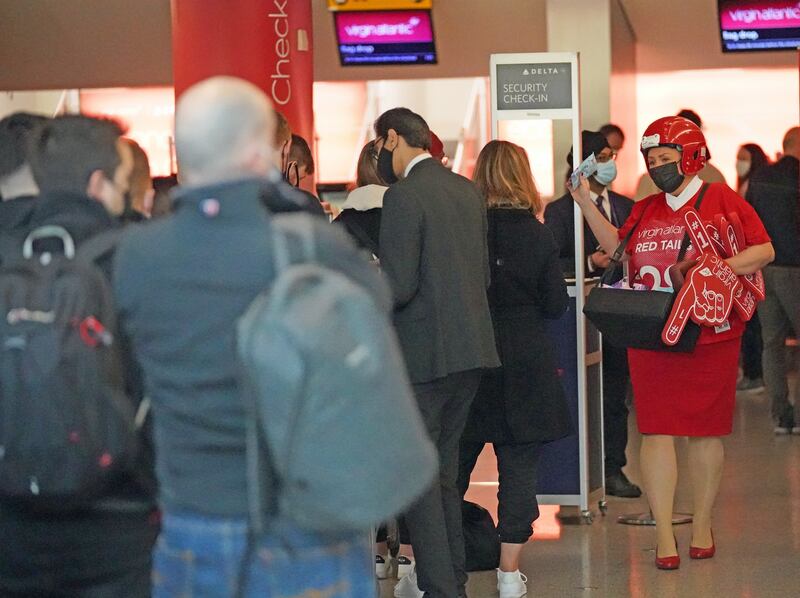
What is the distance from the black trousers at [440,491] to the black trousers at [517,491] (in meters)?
0.44

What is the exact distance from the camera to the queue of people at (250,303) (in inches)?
88.9

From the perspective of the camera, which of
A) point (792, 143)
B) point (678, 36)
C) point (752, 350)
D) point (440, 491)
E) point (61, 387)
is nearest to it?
point (61, 387)

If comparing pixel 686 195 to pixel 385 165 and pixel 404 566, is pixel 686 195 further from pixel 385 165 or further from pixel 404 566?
pixel 404 566

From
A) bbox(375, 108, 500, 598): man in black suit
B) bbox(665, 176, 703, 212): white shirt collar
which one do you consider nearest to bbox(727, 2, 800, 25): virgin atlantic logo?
bbox(665, 176, 703, 212): white shirt collar

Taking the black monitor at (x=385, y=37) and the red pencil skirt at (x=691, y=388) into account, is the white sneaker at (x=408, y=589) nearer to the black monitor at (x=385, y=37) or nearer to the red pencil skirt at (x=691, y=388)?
the red pencil skirt at (x=691, y=388)

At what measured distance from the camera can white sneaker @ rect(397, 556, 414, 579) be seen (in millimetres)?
5082

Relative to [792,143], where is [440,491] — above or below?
below

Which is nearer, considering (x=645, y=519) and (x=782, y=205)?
(x=645, y=519)

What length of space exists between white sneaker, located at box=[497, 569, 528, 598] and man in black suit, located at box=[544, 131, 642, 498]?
188cm

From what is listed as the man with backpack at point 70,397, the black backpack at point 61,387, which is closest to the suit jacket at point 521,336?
the man with backpack at point 70,397

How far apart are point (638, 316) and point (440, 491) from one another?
1.16 m

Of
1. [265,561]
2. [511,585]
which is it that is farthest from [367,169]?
[265,561]

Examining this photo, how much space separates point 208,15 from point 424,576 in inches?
133

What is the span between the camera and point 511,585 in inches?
195
